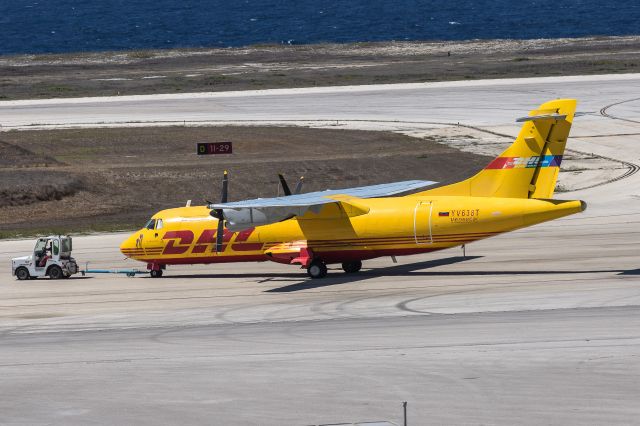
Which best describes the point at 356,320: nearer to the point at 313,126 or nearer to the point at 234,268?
the point at 234,268

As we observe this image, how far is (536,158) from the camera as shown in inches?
1586

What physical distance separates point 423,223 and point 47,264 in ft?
54.9

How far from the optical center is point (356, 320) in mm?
33031

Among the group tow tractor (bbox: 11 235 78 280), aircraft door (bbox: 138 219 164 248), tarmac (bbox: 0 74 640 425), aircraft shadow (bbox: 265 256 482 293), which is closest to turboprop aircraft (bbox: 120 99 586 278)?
aircraft door (bbox: 138 219 164 248)

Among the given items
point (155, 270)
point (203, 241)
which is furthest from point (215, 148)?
point (203, 241)

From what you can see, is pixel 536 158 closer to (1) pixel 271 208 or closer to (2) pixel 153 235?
(1) pixel 271 208

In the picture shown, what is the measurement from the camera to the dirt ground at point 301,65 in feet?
368

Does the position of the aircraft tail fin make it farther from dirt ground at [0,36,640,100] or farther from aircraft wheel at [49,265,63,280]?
dirt ground at [0,36,640,100]

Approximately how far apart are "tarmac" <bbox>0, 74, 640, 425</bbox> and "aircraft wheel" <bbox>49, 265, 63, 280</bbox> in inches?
32.6

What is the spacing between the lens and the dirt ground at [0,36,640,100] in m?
112

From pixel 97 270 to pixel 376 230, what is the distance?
13203mm

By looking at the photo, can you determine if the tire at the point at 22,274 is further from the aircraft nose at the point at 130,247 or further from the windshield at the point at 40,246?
the aircraft nose at the point at 130,247

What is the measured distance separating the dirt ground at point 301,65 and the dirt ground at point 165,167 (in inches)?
→ 1093

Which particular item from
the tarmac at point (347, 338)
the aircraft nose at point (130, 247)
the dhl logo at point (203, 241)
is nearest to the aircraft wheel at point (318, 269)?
the tarmac at point (347, 338)
